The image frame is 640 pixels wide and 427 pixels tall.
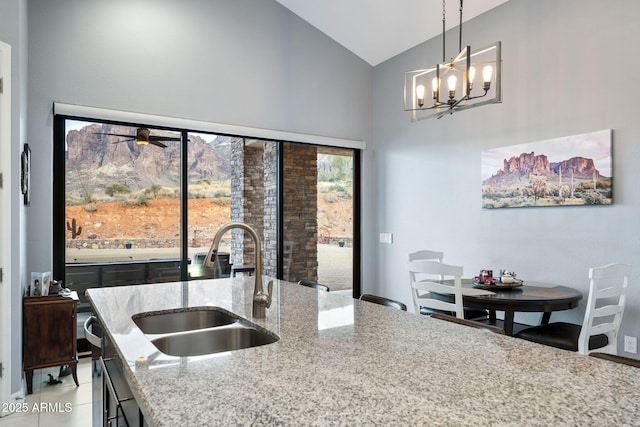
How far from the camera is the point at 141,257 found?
4242 mm

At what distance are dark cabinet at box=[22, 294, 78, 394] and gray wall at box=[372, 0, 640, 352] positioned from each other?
134 inches

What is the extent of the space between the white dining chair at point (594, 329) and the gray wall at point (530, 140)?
16.6 inches

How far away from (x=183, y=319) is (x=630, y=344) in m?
3.16

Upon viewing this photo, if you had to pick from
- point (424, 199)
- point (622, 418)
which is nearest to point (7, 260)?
point (622, 418)

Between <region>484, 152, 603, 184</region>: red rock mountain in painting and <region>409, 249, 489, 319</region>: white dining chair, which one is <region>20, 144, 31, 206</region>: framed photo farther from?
<region>484, 152, 603, 184</region>: red rock mountain in painting

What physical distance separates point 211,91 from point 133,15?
3.18 ft

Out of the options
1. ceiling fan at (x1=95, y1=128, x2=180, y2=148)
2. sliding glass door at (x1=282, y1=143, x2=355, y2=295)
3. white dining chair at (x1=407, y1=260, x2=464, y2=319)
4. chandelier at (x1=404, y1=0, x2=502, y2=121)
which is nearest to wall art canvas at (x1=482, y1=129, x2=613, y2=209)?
chandelier at (x1=404, y1=0, x2=502, y2=121)

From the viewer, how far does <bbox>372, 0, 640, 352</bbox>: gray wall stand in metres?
3.21

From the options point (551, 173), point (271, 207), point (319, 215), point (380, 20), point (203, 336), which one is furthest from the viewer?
point (319, 215)

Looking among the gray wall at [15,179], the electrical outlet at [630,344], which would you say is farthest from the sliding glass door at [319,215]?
the electrical outlet at [630,344]

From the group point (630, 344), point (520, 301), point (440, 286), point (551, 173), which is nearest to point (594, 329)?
point (520, 301)

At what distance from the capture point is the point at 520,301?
282 cm

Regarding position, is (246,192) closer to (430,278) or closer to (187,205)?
(187,205)

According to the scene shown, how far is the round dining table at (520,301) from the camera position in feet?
9.30
